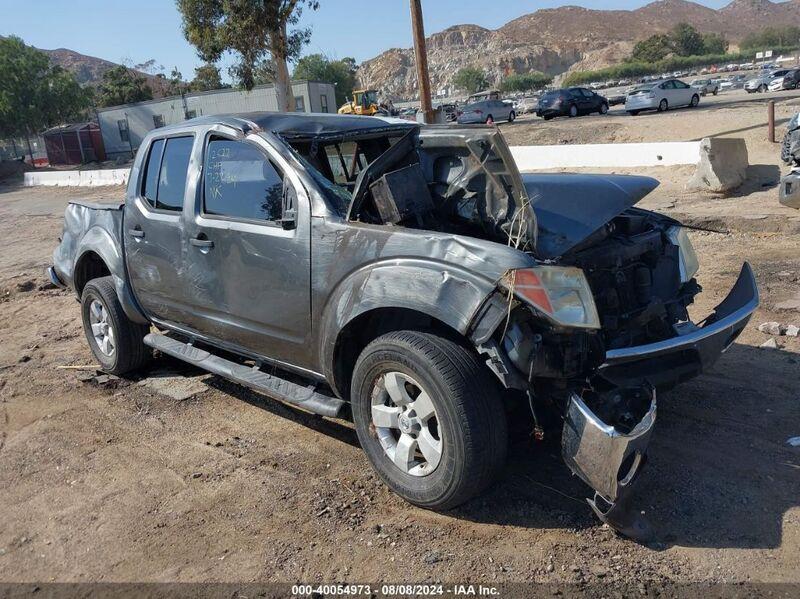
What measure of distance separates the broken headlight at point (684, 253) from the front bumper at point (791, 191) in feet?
18.8

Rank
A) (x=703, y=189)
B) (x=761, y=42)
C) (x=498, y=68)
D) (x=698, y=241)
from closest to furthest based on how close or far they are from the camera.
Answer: (x=698, y=241)
(x=703, y=189)
(x=761, y=42)
(x=498, y=68)

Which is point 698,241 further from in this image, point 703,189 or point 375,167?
point 375,167

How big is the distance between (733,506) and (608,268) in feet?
4.41

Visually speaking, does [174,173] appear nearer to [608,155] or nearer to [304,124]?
[304,124]

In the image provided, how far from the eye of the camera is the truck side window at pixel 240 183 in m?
4.19

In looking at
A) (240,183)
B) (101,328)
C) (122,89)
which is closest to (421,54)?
(101,328)

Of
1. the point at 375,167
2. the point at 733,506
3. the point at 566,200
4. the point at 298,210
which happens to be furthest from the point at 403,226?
the point at 733,506

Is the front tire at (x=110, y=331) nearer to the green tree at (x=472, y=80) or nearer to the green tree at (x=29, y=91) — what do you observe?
the green tree at (x=29, y=91)

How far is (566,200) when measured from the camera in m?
4.09

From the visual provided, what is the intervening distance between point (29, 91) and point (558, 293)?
62.3m

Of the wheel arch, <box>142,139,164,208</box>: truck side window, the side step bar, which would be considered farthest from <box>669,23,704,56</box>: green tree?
the wheel arch

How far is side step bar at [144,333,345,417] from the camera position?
3.94 m

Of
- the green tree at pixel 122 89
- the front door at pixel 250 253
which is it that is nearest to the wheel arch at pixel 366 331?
the front door at pixel 250 253

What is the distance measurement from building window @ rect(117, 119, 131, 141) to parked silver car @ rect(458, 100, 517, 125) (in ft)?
85.2
